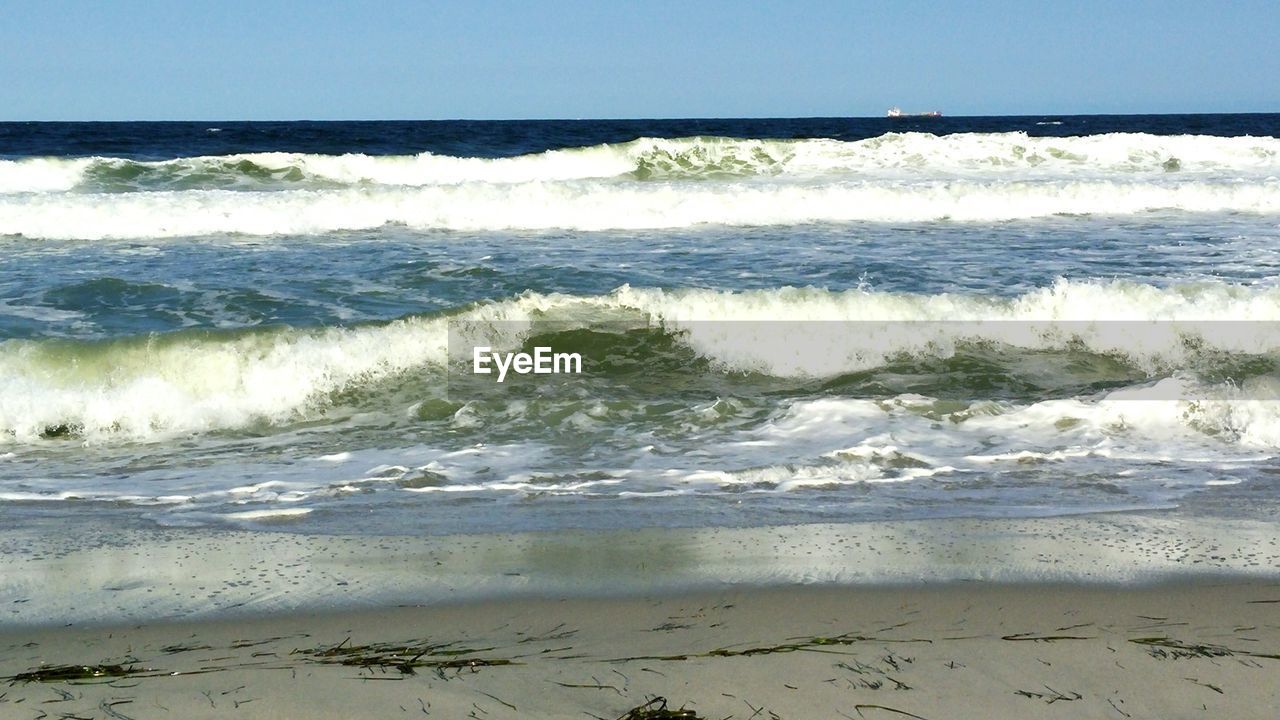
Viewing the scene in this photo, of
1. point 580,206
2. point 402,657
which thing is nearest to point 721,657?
point 402,657

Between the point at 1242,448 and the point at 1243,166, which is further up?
the point at 1243,166

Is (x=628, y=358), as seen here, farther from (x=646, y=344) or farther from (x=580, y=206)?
(x=580, y=206)

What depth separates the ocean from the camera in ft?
14.9

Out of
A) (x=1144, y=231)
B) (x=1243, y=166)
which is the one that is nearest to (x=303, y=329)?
(x=1144, y=231)

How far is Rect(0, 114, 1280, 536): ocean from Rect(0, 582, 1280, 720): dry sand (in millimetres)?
902

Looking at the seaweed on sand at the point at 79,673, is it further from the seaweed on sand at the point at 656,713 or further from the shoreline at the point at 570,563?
the seaweed on sand at the point at 656,713

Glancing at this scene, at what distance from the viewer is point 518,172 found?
22.6 metres

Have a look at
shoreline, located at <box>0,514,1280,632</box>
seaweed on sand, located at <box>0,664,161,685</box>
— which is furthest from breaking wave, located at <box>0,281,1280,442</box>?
seaweed on sand, located at <box>0,664,161,685</box>

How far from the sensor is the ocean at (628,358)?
454 cm

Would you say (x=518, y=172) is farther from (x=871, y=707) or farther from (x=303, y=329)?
(x=871, y=707)

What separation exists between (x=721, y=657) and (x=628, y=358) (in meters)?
4.72

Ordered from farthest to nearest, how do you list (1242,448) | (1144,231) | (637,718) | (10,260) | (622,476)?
(1144,231) → (10,260) → (1242,448) → (622,476) → (637,718)

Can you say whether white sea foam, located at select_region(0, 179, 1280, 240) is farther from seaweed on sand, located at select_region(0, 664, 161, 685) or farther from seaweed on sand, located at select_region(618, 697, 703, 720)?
seaweed on sand, located at select_region(618, 697, 703, 720)

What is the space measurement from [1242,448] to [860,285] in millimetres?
4323
